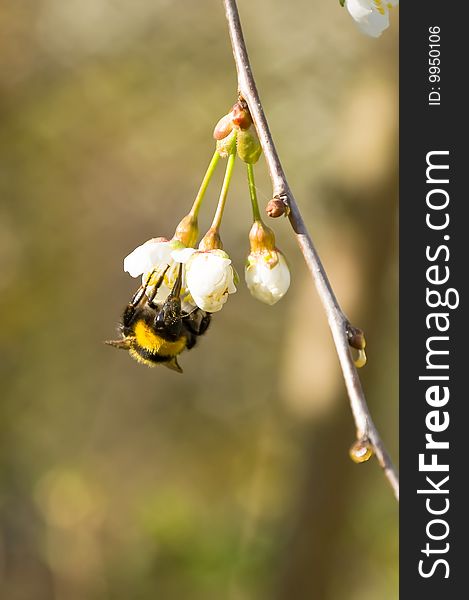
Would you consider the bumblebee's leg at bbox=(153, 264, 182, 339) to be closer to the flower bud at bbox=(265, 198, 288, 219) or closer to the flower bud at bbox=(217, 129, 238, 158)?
the flower bud at bbox=(217, 129, 238, 158)

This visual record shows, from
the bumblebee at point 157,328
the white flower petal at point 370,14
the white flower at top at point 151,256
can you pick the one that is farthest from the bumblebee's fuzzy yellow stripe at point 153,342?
the white flower petal at point 370,14

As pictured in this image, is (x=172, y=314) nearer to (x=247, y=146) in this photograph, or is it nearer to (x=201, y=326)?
(x=201, y=326)

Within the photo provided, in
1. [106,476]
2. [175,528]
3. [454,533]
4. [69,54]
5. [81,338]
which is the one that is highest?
[69,54]

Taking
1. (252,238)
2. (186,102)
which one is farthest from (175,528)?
(252,238)

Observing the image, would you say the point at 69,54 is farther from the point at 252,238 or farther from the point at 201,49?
the point at 252,238

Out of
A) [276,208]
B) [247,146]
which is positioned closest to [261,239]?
[247,146]
